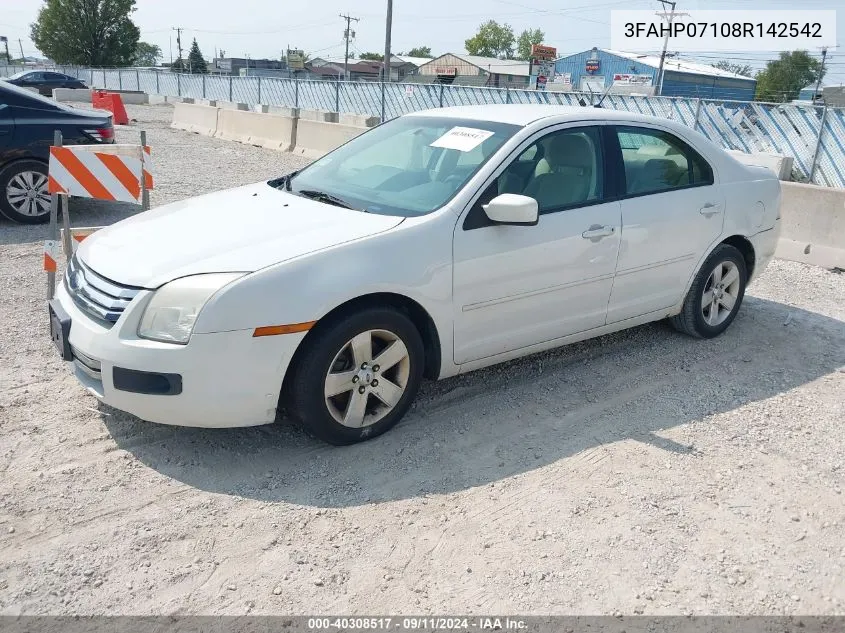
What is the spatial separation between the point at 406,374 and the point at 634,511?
1280 mm

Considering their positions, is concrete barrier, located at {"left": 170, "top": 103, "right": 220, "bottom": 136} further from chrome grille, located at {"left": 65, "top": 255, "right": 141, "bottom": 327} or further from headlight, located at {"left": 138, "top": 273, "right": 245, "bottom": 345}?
headlight, located at {"left": 138, "top": 273, "right": 245, "bottom": 345}

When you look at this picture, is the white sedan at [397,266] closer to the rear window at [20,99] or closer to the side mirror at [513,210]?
the side mirror at [513,210]

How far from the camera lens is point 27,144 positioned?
8188 mm

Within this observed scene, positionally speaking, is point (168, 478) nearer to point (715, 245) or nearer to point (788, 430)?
point (788, 430)

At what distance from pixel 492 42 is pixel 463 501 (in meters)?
132

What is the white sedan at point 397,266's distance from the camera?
335cm

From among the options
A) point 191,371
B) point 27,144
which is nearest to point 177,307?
point 191,371

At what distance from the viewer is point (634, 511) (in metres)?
3.37

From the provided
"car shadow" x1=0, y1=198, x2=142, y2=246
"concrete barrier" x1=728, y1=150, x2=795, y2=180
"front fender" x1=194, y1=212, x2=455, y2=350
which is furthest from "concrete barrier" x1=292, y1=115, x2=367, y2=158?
"front fender" x1=194, y1=212, x2=455, y2=350

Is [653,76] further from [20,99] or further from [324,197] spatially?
[324,197]

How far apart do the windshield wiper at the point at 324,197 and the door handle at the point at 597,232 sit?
139 centimetres

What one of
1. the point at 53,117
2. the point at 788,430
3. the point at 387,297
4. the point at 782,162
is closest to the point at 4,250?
the point at 53,117

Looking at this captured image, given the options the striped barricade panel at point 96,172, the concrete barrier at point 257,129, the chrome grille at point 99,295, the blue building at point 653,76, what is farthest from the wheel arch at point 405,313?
the blue building at point 653,76

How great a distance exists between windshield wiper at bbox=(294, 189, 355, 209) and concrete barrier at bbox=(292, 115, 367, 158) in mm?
10222
